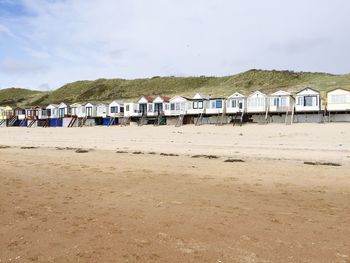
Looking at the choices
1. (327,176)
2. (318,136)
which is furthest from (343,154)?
(318,136)

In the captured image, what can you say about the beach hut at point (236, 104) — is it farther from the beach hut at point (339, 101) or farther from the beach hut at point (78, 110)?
the beach hut at point (78, 110)

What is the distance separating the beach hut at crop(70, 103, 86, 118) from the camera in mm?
72125

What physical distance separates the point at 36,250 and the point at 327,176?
10.6 metres

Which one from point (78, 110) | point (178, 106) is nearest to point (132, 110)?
point (178, 106)

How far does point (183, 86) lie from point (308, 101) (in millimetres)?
60145

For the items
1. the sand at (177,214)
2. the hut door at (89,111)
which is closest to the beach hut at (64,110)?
the hut door at (89,111)

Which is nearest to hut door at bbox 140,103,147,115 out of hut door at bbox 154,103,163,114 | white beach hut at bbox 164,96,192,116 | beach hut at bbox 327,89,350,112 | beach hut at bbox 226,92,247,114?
hut door at bbox 154,103,163,114

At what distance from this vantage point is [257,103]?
177ft

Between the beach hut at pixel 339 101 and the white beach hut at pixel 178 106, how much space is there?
20.7m

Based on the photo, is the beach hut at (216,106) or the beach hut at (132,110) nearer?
the beach hut at (216,106)

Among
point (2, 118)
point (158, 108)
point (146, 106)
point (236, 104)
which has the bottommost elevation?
point (2, 118)

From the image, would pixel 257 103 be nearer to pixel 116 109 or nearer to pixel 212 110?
pixel 212 110

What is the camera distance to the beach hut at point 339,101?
4784 cm

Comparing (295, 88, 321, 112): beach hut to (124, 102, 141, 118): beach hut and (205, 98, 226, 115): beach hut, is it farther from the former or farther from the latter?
(124, 102, 141, 118): beach hut
